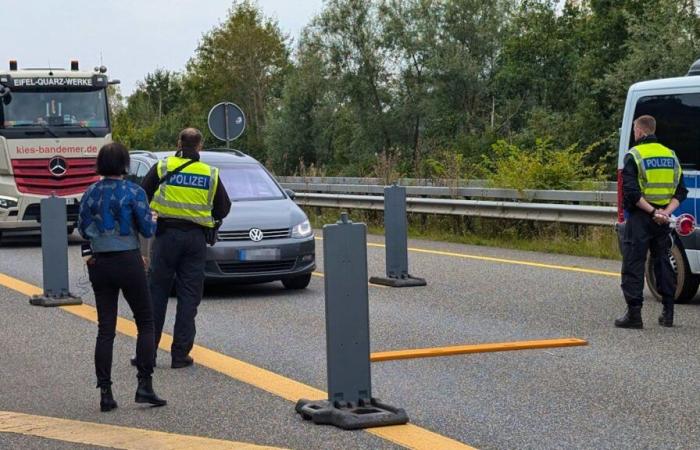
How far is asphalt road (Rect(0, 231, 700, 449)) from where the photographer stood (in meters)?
6.68

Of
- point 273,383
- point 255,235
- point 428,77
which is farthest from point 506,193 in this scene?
point 428,77

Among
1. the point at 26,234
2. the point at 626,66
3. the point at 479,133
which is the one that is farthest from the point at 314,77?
the point at 26,234

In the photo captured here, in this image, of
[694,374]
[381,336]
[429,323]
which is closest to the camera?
[694,374]

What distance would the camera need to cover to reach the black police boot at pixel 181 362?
29.3 ft

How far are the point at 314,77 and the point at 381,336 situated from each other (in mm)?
63912

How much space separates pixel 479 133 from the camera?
228ft

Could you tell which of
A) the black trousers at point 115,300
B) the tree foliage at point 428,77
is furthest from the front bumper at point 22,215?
the tree foliage at point 428,77

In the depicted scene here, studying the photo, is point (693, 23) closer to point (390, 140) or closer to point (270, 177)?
point (390, 140)

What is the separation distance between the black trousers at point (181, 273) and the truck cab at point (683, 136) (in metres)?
4.06

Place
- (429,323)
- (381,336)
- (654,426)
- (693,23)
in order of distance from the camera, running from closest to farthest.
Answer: (654,426) < (381,336) < (429,323) < (693,23)

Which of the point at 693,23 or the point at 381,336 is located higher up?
Result: the point at 693,23

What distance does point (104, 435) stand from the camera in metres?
6.68

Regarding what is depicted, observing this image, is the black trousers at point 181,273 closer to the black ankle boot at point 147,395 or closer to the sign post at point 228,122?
the black ankle boot at point 147,395

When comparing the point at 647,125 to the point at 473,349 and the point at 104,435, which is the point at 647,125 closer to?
the point at 473,349
